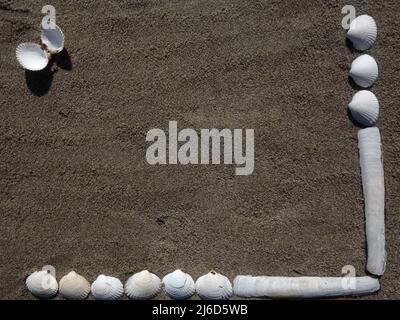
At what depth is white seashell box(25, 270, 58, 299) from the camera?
6.03 feet

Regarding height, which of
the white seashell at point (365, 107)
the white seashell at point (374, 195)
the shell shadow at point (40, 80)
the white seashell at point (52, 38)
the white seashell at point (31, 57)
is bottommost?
the white seashell at point (374, 195)

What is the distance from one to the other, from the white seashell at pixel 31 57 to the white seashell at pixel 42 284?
0.91m

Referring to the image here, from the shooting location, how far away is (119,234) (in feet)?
6.11

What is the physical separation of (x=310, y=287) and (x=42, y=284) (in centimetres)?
119

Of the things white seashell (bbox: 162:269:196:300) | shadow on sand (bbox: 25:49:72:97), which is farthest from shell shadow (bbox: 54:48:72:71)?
white seashell (bbox: 162:269:196:300)

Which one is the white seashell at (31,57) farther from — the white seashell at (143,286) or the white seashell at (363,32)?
the white seashell at (363,32)

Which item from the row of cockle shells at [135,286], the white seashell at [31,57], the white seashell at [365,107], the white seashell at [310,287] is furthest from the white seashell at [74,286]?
the white seashell at [365,107]

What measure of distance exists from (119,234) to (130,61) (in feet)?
2.55

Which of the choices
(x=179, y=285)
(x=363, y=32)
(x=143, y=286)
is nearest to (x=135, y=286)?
(x=143, y=286)

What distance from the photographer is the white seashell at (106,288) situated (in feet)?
5.99

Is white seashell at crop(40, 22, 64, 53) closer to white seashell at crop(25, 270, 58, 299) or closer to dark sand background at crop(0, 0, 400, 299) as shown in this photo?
dark sand background at crop(0, 0, 400, 299)

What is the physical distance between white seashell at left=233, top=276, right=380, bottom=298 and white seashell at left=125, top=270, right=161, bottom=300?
0.39 m

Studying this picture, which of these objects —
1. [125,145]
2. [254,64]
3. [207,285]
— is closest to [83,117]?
[125,145]

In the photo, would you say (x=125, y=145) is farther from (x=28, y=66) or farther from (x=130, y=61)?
(x=28, y=66)
